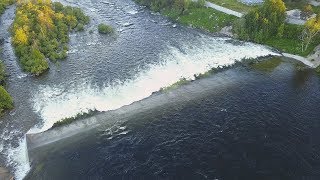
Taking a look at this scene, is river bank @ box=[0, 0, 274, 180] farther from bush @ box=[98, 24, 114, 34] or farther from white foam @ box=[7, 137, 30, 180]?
bush @ box=[98, 24, 114, 34]

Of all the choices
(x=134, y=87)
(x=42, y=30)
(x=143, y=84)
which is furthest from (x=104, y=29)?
(x=134, y=87)

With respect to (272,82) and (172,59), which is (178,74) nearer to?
(172,59)

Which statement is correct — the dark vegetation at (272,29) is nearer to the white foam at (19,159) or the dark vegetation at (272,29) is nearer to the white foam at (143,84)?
the white foam at (143,84)

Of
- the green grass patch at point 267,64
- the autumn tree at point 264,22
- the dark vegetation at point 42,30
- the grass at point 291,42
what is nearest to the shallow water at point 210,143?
the green grass patch at point 267,64

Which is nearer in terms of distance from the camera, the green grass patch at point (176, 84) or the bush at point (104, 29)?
the green grass patch at point (176, 84)

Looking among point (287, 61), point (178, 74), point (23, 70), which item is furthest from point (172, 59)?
point (23, 70)

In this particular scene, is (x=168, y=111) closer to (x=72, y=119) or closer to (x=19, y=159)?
(x=72, y=119)

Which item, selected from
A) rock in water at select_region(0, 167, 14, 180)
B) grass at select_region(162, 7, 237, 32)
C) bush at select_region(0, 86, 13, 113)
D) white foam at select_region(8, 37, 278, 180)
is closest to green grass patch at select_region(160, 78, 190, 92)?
white foam at select_region(8, 37, 278, 180)
